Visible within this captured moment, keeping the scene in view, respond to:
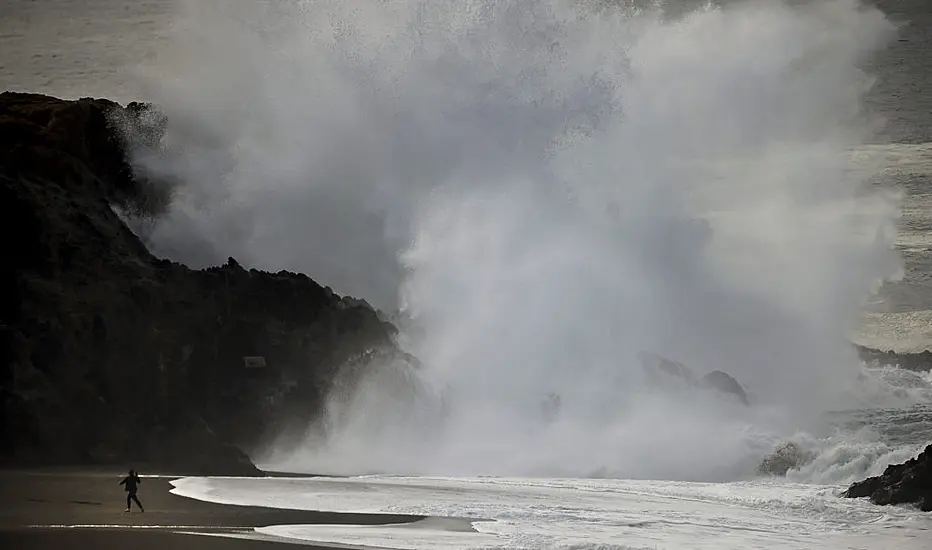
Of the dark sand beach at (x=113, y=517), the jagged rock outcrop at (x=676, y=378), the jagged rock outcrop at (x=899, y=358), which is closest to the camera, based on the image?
the dark sand beach at (x=113, y=517)

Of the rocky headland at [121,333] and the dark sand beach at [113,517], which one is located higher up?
the rocky headland at [121,333]

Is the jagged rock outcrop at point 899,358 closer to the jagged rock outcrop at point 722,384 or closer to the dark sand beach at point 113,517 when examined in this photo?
the jagged rock outcrop at point 722,384

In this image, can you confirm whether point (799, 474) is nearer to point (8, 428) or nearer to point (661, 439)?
point (661, 439)

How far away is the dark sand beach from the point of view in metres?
9.70

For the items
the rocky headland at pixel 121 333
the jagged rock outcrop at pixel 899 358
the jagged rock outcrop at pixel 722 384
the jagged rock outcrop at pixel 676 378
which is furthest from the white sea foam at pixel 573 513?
the jagged rock outcrop at pixel 899 358

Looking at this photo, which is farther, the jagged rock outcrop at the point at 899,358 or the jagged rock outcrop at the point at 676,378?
the jagged rock outcrop at the point at 899,358

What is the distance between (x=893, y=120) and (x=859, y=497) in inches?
780

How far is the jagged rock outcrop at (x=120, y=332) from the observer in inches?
650

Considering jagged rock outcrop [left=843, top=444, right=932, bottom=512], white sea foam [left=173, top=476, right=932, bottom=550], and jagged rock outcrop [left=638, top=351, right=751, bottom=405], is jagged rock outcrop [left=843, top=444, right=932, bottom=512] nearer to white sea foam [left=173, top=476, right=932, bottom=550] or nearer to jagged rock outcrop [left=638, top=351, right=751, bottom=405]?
white sea foam [left=173, top=476, right=932, bottom=550]

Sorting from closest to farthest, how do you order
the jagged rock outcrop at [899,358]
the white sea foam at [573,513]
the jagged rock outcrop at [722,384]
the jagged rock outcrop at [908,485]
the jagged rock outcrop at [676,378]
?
the white sea foam at [573,513]
the jagged rock outcrop at [908,485]
the jagged rock outcrop at [676,378]
the jagged rock outcrop at [722,384]
the jagged rock outcrop at [899,358]

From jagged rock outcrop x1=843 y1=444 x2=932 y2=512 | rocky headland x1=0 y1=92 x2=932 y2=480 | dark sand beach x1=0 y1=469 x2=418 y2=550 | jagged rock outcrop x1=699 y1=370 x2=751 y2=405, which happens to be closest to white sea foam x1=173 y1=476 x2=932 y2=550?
jagged rock outcrop x1=843 y1=444 x2=932 y2=512

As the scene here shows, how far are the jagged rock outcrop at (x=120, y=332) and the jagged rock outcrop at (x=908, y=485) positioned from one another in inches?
357

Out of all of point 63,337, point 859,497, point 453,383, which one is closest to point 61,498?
point 63,337

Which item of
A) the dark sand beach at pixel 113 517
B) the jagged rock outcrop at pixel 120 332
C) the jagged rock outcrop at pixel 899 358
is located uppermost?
the jagged rock outcrop at pixel 899 358
